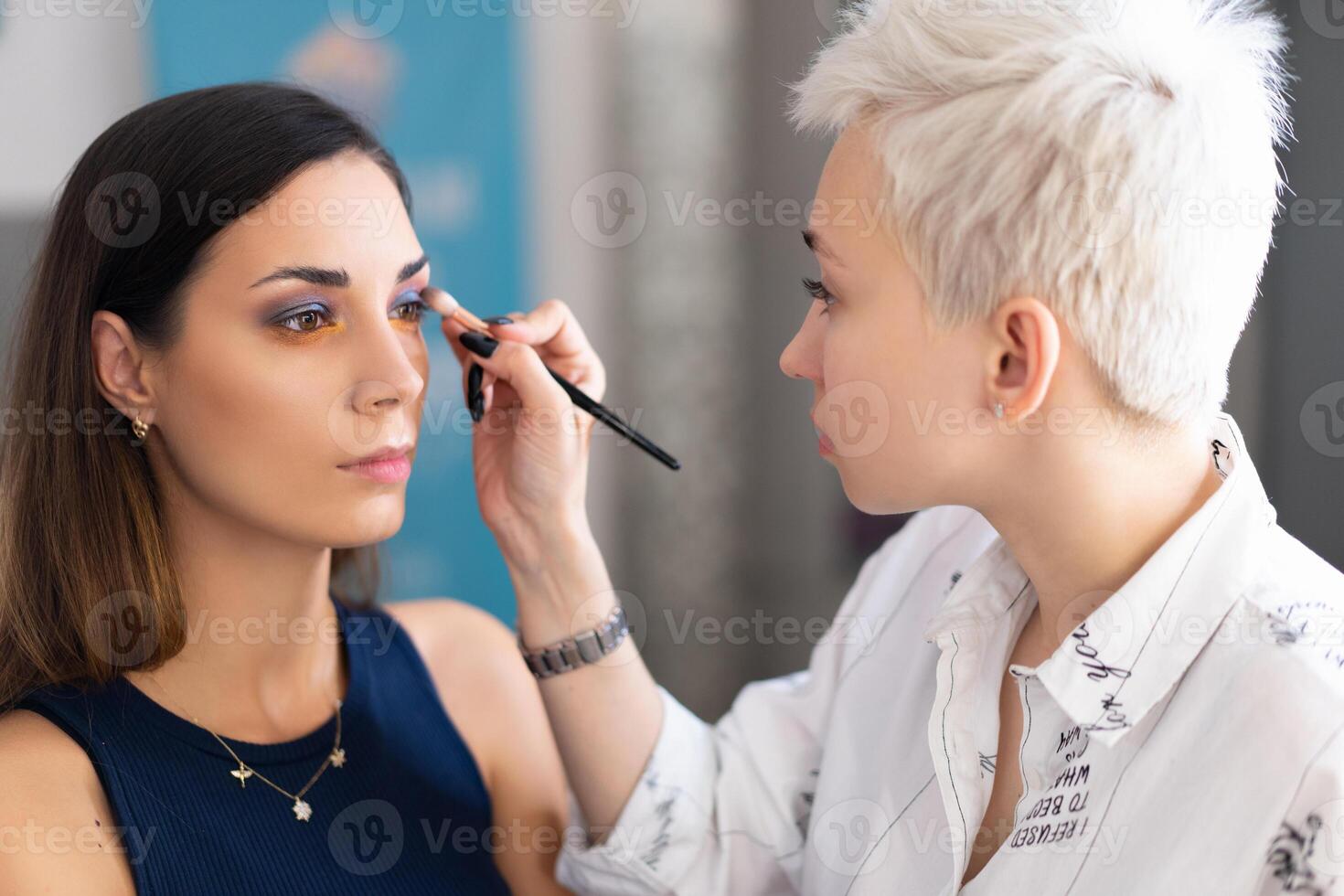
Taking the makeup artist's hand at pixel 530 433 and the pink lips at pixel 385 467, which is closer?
the pink lips at pixel 385 467

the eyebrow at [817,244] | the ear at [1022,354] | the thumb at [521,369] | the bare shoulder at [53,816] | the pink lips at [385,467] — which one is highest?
the eyebrow at [817,244]

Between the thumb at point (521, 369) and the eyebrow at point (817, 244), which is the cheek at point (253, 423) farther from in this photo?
the eyebrow at point (817, 244)

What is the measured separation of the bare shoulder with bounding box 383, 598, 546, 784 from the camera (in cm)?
138

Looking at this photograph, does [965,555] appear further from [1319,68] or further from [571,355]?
[1319,68]

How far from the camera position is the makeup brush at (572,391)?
125cm

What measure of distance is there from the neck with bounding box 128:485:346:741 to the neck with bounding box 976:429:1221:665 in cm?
76

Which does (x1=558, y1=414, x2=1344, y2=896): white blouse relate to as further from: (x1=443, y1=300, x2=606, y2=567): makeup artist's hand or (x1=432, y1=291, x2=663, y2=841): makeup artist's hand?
(x1=443, y1=300, x2=606, y2=567): makeup artist's hand

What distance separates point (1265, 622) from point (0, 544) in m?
1.21

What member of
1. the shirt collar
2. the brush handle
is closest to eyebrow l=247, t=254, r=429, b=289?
the brush handle

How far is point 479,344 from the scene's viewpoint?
127 centimetres

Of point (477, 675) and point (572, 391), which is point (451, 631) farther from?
point (572, 391)

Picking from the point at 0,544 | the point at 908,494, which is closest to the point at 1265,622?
the point at 908,494

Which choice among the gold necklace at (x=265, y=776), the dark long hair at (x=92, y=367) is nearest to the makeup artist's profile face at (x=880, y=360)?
the dark long hair at (x=92, y=367)

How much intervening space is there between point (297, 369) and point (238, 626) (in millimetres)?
299
